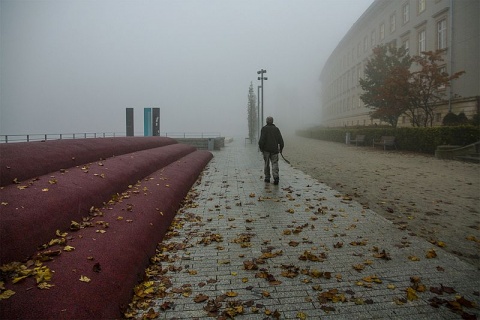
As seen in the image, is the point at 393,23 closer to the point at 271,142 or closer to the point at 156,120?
the point at 156,120

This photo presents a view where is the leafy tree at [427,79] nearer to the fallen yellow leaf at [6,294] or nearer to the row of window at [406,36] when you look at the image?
the row of window at [406,36]

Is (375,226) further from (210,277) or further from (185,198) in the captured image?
(185,198)

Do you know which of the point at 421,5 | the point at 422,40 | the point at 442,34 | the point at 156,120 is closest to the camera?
the point at 442,34

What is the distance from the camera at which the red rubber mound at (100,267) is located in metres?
2.82

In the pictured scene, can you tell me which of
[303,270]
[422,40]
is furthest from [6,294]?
[422,40]

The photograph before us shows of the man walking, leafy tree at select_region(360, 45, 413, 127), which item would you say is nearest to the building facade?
leafy tree at select_region(360, 45, 413, 127)

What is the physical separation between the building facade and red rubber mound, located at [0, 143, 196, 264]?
1002 inches

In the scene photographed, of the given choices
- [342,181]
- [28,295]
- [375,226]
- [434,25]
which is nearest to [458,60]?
[434,25]

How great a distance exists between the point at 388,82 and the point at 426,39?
1039 cm

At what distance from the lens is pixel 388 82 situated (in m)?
26.0

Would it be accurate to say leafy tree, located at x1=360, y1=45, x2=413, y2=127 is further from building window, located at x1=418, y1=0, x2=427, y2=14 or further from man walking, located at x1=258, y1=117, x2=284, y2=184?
man walking, located at x1=258, y1=117, x2=284, y2=184

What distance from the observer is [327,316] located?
3.37 meters

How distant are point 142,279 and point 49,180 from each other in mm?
2400

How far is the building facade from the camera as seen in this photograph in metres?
25.4
